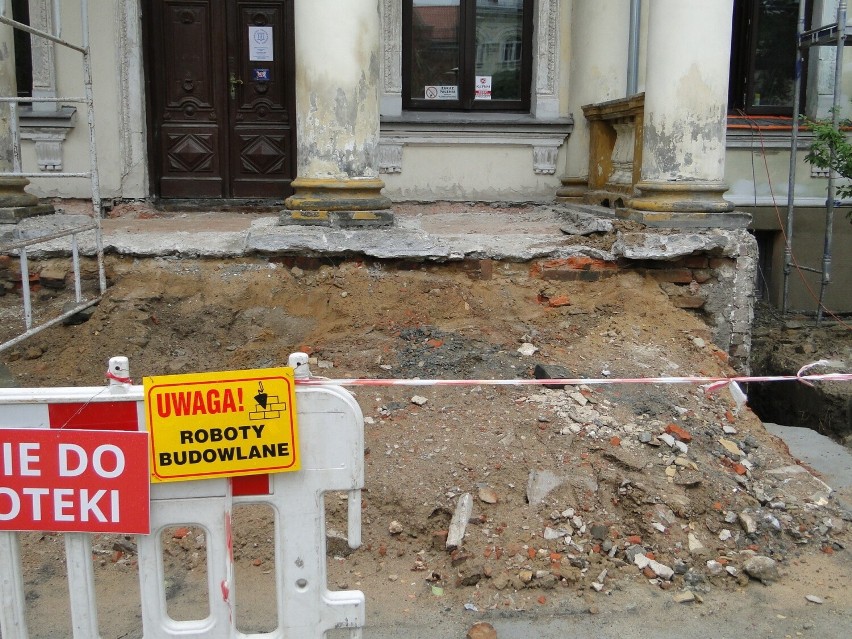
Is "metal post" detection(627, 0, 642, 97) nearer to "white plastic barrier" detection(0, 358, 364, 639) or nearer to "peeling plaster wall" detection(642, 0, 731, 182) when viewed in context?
"peeling plaster wall" detection(642, 0, 731, 182)

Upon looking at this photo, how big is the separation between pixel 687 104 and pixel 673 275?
1.22m

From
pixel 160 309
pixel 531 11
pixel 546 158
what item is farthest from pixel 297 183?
pixel 531 11

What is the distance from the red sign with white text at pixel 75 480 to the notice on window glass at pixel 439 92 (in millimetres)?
6642

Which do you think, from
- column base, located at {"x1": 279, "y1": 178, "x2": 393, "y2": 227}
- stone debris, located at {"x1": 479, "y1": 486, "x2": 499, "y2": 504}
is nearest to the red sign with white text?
stone debris, located at {"x1": 479, "y1": 486, "x2": 499, "y2": 504}

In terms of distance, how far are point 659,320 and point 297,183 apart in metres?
2.66

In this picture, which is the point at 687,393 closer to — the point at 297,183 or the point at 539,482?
the point at 539,482

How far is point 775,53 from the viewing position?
8695mm

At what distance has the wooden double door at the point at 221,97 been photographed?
26.6 feet

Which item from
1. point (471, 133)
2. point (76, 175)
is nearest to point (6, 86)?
point (76, 175)

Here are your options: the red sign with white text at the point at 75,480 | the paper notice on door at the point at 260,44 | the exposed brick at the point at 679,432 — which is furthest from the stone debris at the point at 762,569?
the paper notice on door at the point at 260,44

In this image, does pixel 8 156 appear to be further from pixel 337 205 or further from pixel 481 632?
pixel 481 632

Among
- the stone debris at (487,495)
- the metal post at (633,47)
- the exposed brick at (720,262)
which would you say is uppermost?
the metal post at (633,47)

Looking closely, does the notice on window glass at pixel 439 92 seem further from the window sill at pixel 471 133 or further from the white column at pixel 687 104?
the white column at pixel 687 104

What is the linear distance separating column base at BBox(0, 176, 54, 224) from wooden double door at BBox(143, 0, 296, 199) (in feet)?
6.69
